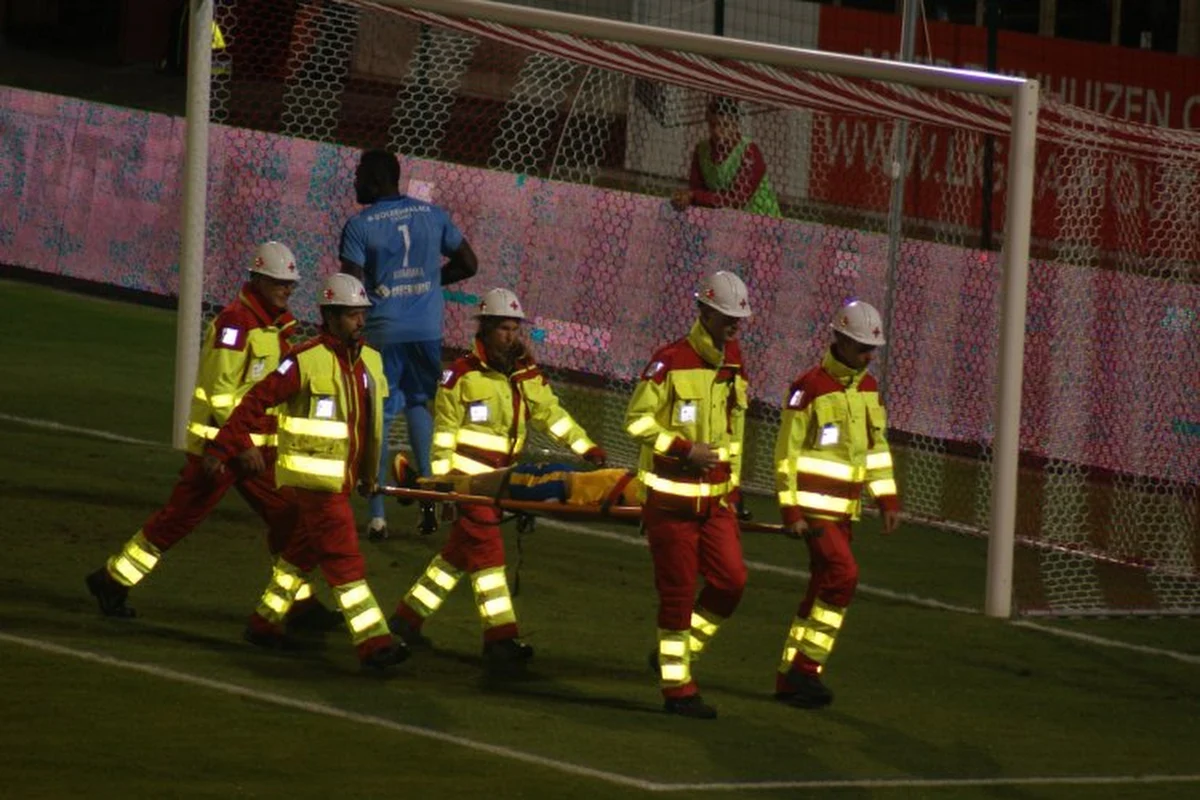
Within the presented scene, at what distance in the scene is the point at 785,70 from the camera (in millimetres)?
14766

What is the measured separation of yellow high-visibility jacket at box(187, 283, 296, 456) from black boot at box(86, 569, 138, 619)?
0.72 m

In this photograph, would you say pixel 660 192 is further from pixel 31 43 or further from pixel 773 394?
pixel 31 43

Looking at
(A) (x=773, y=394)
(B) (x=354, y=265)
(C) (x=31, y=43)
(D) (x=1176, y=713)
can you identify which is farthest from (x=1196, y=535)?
(C) (x=31, y=43)

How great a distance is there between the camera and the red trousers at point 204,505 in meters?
11.9

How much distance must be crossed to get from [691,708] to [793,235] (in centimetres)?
721

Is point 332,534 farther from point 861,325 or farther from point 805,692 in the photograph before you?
point 861,325

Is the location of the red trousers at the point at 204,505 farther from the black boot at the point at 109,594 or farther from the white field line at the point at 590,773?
the white field line at the point at 590,773

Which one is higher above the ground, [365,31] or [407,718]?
[365,31]

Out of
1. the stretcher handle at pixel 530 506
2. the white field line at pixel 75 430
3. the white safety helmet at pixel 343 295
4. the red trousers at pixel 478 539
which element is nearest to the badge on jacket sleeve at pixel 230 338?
the white safety helmet at pixel 343 295

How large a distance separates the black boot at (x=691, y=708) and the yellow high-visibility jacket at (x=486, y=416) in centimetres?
138

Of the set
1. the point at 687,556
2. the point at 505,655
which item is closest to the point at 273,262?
the point at 505,655

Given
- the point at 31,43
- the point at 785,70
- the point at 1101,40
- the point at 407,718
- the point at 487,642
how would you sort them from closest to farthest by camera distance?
the point at 407,718
the point at 487,642
the point at 785,70
the point at 1101,40
the point at 31,43

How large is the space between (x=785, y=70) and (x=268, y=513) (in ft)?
14.9

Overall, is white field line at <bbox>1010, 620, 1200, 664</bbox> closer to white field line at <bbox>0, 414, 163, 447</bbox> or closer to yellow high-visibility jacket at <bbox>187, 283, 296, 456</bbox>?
yellow high-visibility jacket at <bbox>187, 283, 296, 456</bbox>
